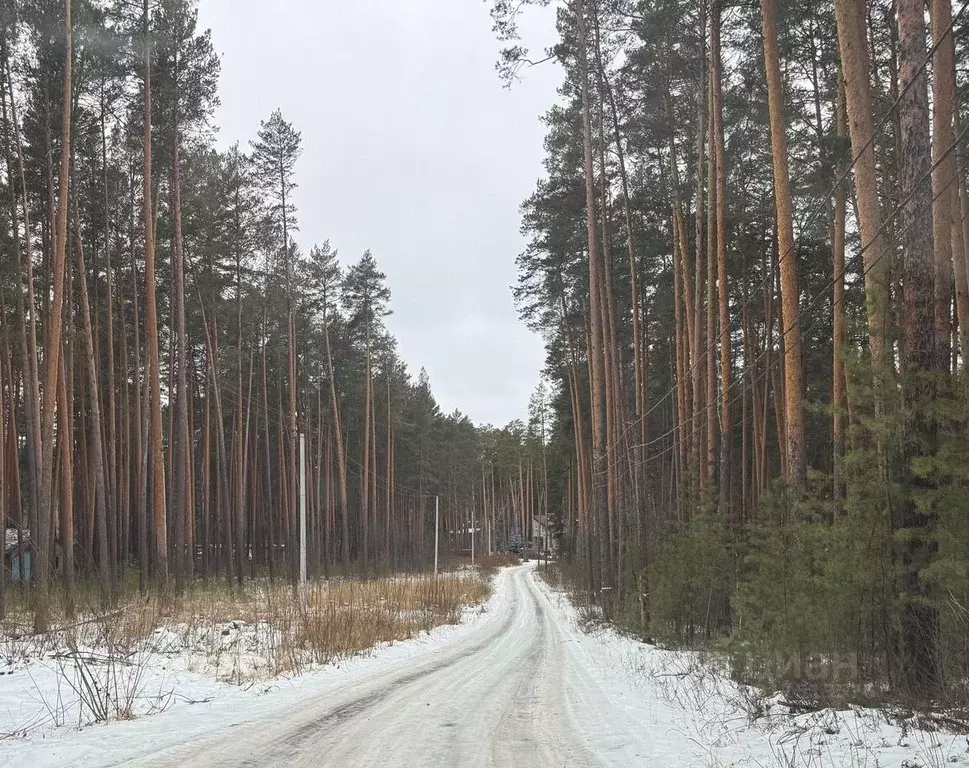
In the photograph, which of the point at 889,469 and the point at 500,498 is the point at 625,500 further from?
the point at 500,498

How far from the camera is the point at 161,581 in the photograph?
16.1 metres

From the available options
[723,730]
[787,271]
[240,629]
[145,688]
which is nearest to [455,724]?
[723,730]

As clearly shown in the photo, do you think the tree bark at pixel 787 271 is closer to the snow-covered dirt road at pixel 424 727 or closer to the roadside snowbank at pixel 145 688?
the snow-covered dirt road at pixel 424 727

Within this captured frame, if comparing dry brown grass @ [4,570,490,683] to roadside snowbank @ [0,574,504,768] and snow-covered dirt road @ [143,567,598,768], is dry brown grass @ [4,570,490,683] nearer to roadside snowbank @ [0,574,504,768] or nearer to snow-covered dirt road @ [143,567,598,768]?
roadside snowbank @ [0,574,504,768]

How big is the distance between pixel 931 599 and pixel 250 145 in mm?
26233

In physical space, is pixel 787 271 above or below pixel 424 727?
above

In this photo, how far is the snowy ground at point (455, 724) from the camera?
4953 mm

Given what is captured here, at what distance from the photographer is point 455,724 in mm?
6258

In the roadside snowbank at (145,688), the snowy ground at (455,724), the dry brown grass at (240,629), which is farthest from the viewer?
the dry brown grass at (240,629)

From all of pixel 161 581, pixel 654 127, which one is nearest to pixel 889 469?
pixel 654 127

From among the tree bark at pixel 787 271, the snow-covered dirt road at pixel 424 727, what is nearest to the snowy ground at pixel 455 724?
the snow-covered dirt road at pixel 424 727

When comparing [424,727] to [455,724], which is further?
[455,724]

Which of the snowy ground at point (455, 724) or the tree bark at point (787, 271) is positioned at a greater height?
the tree bark at point (787, 271)

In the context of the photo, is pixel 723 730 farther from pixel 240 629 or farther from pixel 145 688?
pixel 240 629
